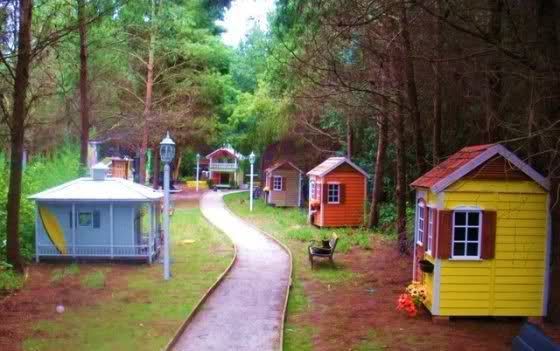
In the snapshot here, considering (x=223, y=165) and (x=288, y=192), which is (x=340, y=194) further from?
(x=223, y=165)

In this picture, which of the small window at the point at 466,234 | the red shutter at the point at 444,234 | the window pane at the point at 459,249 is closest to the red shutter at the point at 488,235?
the small window at the point at 466,234

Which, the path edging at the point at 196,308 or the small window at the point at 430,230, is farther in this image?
the small window at the point at 430,230

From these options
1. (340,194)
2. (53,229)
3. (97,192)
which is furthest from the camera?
(340,194)

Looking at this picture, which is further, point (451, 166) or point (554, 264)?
point (451, 166)

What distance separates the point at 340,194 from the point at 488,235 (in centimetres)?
1371

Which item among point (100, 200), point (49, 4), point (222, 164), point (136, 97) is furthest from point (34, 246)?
point (222, 164)

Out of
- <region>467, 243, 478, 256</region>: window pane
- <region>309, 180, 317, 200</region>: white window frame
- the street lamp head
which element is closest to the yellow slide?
the street lamp head

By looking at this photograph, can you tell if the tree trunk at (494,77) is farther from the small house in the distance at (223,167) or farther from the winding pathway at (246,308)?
the small house in the distance at (223,167)

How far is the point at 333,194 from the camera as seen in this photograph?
2320cm

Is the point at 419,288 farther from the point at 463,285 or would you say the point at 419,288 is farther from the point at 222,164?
the point at 222,164

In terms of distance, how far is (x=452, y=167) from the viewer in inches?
389

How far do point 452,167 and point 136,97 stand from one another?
2451 cm


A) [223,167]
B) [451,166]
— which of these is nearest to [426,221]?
[451,166]

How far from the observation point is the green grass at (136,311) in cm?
832
